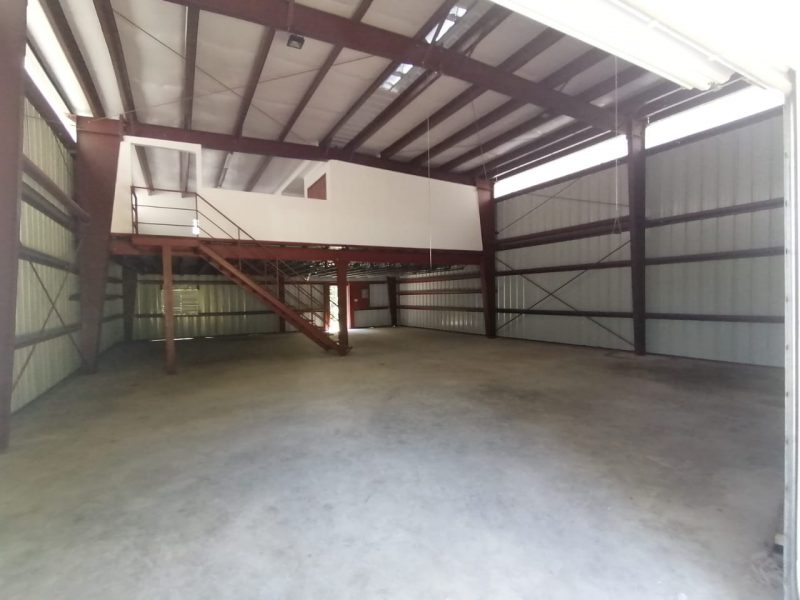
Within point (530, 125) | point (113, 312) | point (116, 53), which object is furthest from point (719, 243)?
point (113, 312)

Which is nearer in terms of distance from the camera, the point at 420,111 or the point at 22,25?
the point at 22,25

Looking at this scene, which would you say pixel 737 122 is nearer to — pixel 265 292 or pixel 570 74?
pixel 570 74

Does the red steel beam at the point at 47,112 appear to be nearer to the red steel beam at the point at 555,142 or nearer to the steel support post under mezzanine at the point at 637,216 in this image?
the red steel beam at the point at 555,142

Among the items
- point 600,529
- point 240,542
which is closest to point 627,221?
point 600,529

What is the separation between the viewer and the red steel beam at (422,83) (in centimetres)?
596

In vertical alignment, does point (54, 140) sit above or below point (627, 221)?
above

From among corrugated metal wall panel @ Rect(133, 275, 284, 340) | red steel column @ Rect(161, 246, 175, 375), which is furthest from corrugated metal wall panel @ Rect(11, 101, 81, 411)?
corrugated metal wall panel @ Rect(133, 275, 284, 340)

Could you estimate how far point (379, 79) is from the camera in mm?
7676

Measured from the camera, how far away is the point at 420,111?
9.17 m

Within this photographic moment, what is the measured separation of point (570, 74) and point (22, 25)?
8358mm

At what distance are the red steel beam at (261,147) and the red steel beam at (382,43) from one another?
5.08 meters

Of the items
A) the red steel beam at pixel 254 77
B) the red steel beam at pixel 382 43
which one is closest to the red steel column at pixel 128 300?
the red steel beam at pixel 254 77

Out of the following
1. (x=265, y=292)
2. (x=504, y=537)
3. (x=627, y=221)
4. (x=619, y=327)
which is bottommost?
(x=504, y=537)

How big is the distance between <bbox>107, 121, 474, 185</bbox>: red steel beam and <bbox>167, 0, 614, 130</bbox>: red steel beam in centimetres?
508
